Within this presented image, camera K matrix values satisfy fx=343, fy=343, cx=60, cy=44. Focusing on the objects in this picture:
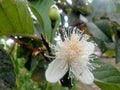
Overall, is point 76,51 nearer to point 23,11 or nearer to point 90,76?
point 90,76

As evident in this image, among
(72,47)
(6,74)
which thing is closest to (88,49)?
(72,47)

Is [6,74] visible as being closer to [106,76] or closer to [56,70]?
[56,70]

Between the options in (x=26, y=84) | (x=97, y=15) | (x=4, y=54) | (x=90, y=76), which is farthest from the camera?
(x=26, y=84)

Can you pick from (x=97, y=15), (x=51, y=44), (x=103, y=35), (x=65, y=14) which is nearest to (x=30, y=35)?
(x=51, y=44)

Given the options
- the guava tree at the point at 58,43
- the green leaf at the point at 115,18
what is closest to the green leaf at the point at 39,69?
the guava tree at the point at 58,43

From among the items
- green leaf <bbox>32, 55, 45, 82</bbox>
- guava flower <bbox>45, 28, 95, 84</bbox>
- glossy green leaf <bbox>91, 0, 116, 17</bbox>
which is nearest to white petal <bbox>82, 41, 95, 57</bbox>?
guava flower <bbox>45, 28, 95, 84</bbox>

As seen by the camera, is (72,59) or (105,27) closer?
(72,59)
